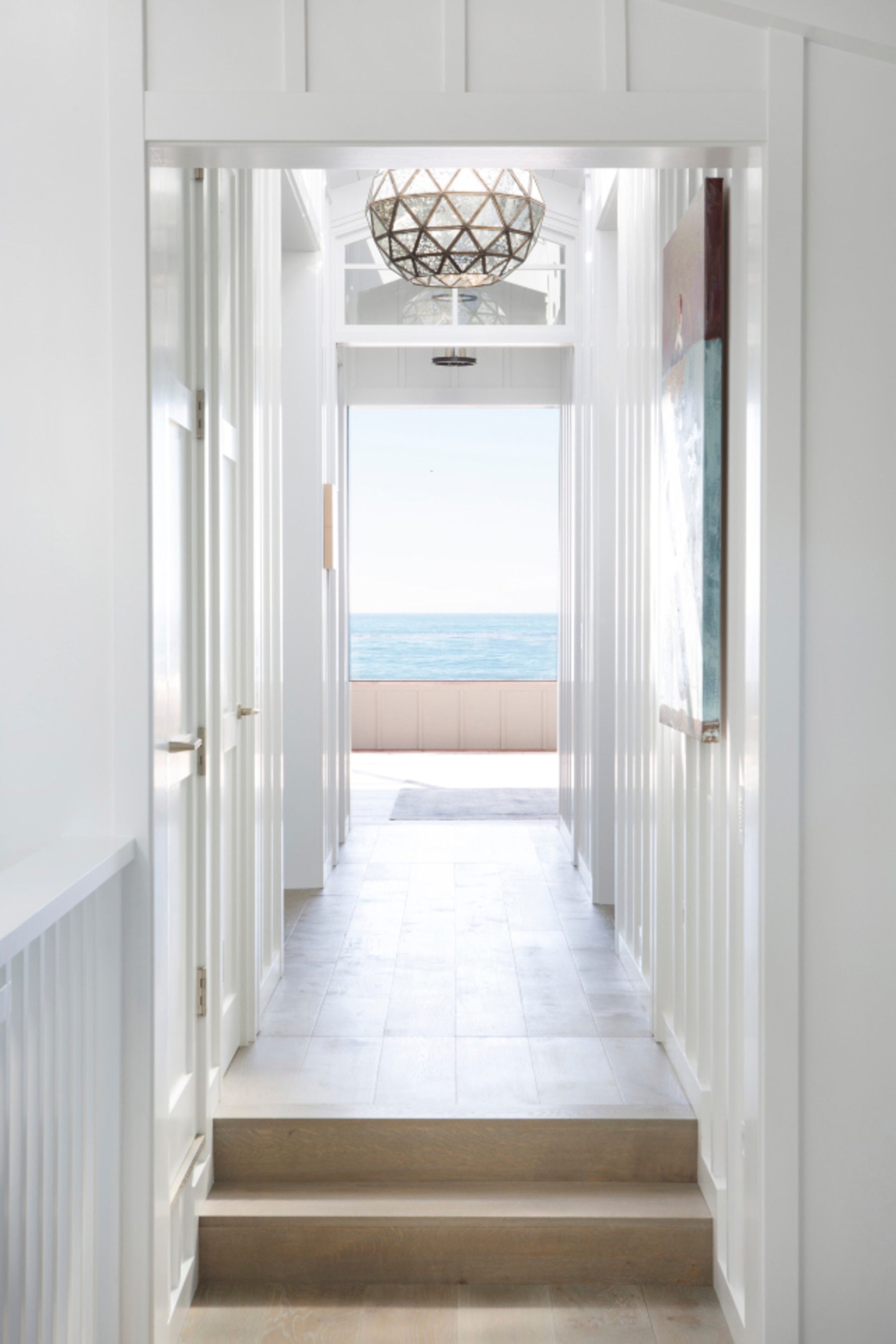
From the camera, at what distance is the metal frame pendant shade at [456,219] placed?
11.9 feet

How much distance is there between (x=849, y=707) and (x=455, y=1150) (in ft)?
4.76

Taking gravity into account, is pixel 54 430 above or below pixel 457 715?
above

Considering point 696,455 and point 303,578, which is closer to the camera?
point 696,455

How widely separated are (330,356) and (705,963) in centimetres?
396

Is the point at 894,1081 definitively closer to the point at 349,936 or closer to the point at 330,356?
the point at 349,936

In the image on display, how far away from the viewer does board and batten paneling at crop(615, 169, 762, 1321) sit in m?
2.20

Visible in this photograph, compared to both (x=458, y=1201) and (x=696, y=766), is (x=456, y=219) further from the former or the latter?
(x=458, y=1201)

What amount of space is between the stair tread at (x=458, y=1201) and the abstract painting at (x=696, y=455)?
1.11 m

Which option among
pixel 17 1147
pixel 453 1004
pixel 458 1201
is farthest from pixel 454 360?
pixel 17 1147

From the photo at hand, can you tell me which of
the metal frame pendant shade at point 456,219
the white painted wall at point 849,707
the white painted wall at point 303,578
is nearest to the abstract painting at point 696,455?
the white painted wall at point 849,707

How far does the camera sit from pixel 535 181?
384 cm

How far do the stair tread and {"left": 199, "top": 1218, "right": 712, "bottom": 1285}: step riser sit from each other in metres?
0.02

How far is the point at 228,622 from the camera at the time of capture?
3.15 meters

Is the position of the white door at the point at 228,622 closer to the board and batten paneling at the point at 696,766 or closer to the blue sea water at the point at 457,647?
the board and batten paneling at the point at 696,766
